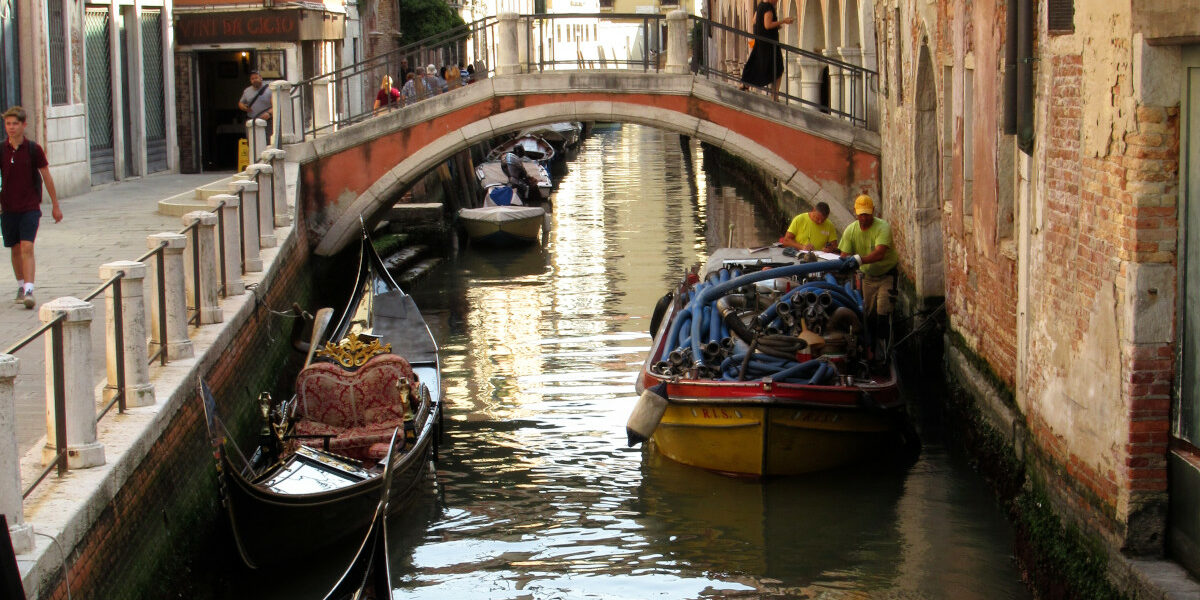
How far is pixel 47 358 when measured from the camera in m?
4.79

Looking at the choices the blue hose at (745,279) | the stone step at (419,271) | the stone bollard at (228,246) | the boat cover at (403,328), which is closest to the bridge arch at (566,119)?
the stone step at (419,271)

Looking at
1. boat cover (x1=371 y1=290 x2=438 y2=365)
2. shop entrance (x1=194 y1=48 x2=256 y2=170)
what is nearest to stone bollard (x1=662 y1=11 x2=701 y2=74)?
boat cover (x1=371 y1=290 x2=438 y2=365)

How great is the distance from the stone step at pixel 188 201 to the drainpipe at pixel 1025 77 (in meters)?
6.72

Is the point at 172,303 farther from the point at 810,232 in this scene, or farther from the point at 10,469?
the point at 810,232

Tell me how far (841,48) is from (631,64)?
2.36 meters

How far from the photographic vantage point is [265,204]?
35.1 feet

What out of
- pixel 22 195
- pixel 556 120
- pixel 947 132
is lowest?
pixel 22 195

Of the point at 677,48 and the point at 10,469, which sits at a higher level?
the point at 677,48

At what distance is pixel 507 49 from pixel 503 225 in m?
3.44

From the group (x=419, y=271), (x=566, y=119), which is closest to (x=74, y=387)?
(x=566, y=119)

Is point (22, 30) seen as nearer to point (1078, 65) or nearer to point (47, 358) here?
point (47, 358)

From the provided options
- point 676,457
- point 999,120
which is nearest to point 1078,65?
point 999,120

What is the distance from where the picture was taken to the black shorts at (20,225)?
25.1ft

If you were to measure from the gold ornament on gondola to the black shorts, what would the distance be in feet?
5.71
